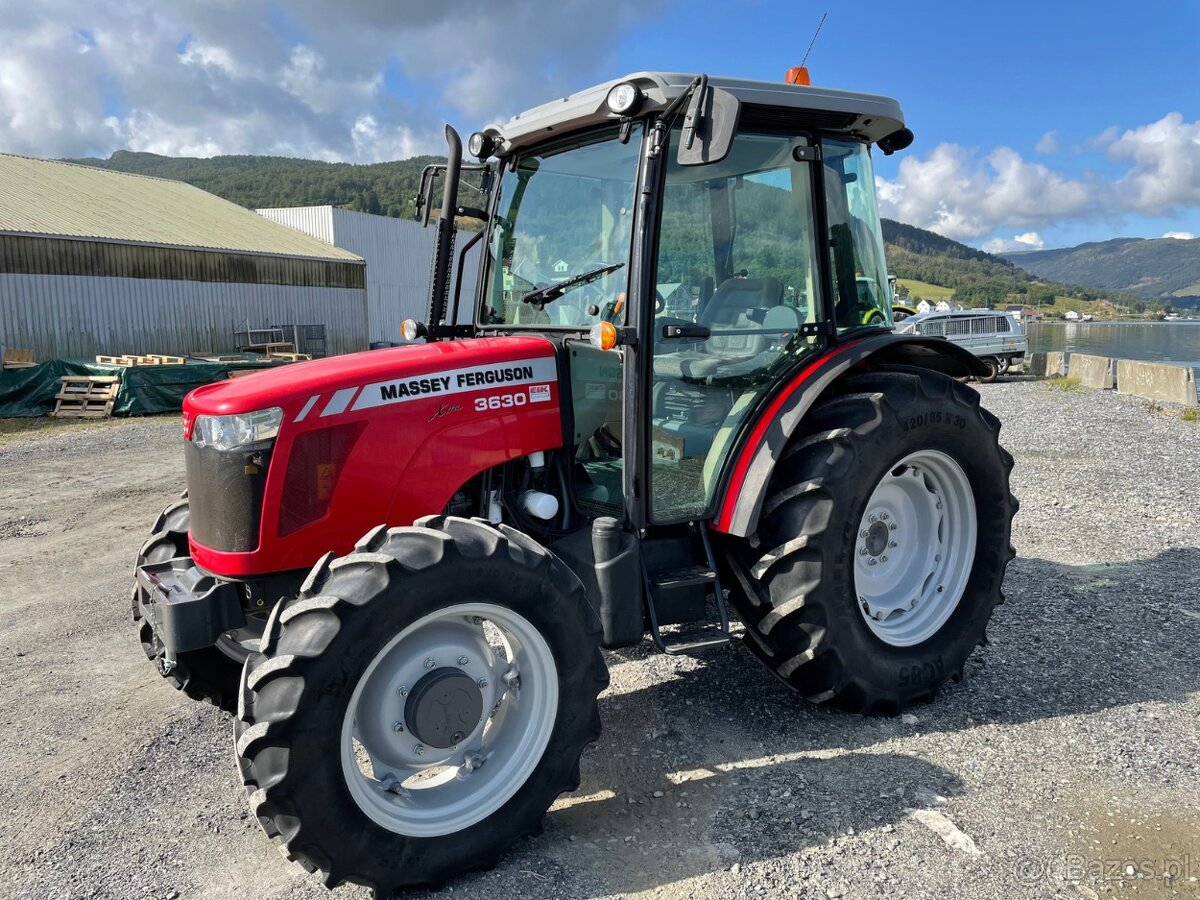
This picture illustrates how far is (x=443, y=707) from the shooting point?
2822mm

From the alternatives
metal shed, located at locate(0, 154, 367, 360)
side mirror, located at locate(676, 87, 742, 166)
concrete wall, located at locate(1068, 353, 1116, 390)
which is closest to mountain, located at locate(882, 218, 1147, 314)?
concrete wall, located at locate(1068, 353, 1116, 390)

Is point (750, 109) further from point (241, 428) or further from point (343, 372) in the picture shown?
point (241, 428)

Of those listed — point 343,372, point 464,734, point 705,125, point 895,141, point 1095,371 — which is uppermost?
point 895,141

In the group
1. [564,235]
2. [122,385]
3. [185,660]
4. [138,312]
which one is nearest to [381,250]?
[138,312]

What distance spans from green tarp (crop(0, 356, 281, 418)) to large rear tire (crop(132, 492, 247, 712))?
12.9 meters

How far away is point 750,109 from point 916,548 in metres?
2.14

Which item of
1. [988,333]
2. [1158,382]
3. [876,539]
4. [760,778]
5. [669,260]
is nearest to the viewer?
[760,778]

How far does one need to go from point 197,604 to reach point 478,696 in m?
1.00

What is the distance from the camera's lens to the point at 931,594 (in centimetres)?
412

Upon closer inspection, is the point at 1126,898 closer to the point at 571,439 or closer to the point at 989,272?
the point at 571,439

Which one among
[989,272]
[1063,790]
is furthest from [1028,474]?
[989,272]

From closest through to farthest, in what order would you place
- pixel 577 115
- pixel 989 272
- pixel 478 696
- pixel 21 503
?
pixel 478 696, pixel 577 115, pixel 21 503, pixel 989 272

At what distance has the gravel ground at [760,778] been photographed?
2.75m

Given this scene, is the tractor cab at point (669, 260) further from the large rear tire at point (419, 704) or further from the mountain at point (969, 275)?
the mountain at point (969, 275)
